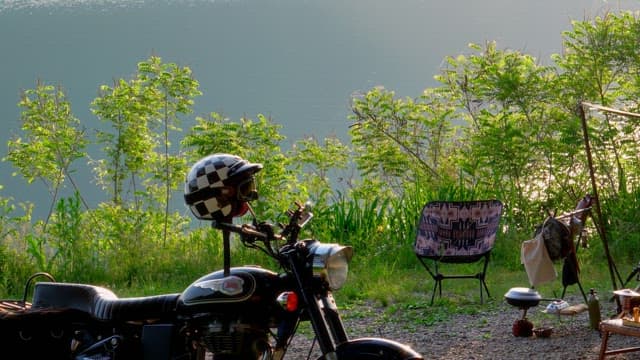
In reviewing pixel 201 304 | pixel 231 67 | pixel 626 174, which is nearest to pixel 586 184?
pixel 626 174

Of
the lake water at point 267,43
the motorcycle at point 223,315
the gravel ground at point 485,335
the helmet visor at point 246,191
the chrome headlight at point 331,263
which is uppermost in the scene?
A: the lake water at point 267,43

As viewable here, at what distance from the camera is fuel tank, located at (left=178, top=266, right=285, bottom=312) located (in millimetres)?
3203

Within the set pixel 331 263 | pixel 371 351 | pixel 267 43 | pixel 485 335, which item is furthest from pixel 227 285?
pixel 267 43

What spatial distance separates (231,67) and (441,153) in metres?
16.8

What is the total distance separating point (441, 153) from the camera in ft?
34.0

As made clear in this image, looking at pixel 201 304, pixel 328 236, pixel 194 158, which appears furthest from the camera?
pixel 194 158

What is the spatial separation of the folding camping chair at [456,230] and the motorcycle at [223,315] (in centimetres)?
331

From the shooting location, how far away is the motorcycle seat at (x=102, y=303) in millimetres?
3494

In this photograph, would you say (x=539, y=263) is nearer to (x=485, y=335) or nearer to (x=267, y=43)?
(x=485, y=335)

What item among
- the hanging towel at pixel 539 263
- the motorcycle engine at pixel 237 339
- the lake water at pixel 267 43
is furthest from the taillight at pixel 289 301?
the lake water at pixel 267 43

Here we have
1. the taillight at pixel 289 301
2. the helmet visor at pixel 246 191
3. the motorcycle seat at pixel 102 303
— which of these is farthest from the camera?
the motorcycle seat at pixel 102 303

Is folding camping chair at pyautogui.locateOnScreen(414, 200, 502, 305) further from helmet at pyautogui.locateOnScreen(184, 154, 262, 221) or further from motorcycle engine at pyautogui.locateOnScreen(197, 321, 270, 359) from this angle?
helmet at pyautogui.locateOnScreen(184, 154, 262, 221)

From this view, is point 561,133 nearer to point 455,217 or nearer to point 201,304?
point 455,217

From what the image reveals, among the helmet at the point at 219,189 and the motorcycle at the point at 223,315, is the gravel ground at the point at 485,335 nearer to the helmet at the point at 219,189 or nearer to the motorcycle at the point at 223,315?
the motorcycle at the point at 223,315
